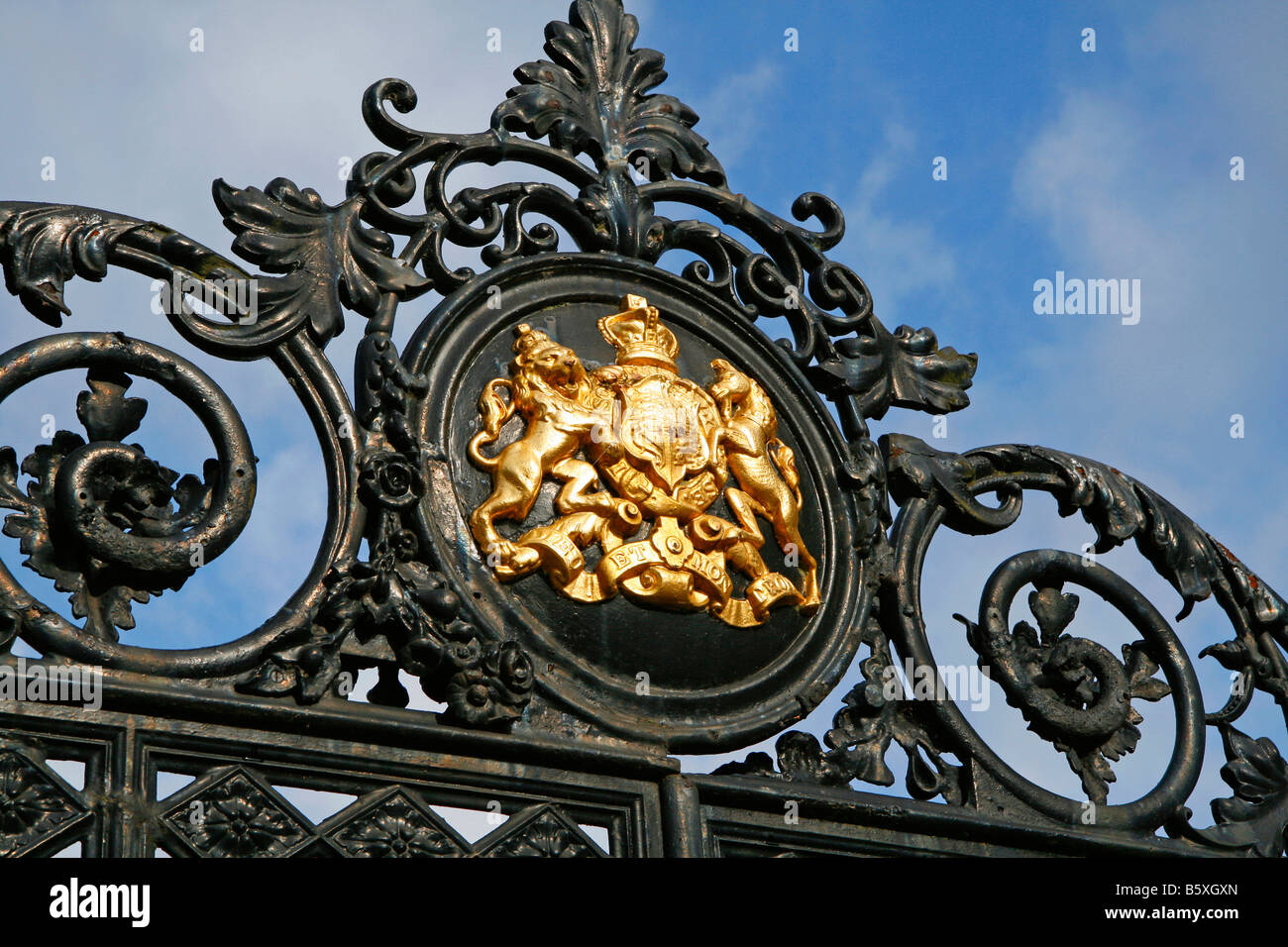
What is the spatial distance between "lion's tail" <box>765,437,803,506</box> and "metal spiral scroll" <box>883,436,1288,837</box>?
14.2 inches

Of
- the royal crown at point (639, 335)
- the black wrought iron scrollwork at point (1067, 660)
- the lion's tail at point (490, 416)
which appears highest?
the royal crown at point (639, 335)

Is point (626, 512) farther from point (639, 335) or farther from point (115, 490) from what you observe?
point (115, 490)

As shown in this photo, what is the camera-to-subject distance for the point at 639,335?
239 inches

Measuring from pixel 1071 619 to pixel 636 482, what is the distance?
1485 millimetres

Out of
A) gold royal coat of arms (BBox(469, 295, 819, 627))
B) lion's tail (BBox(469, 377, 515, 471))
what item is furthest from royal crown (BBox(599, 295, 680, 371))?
lion's tail (BBox(469, 377, 515, 471))

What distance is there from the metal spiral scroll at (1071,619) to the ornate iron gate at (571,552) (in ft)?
0.04

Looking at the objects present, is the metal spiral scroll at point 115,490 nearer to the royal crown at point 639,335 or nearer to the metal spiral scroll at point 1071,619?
the royal crown at point 639,335

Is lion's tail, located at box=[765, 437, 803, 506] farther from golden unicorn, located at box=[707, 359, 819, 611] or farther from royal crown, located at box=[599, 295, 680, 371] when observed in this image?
royal crown, located at box=[599, 295, 680, 371]

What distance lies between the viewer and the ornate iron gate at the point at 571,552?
198 inches

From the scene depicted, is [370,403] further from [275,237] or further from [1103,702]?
[1103,702]

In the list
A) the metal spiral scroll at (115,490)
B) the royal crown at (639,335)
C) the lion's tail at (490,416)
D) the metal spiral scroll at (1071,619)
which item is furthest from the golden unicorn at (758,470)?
the metal spiral scroll at (115,490)

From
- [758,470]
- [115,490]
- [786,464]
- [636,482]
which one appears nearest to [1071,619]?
[786,464]

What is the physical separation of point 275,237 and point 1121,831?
9.28 feet
